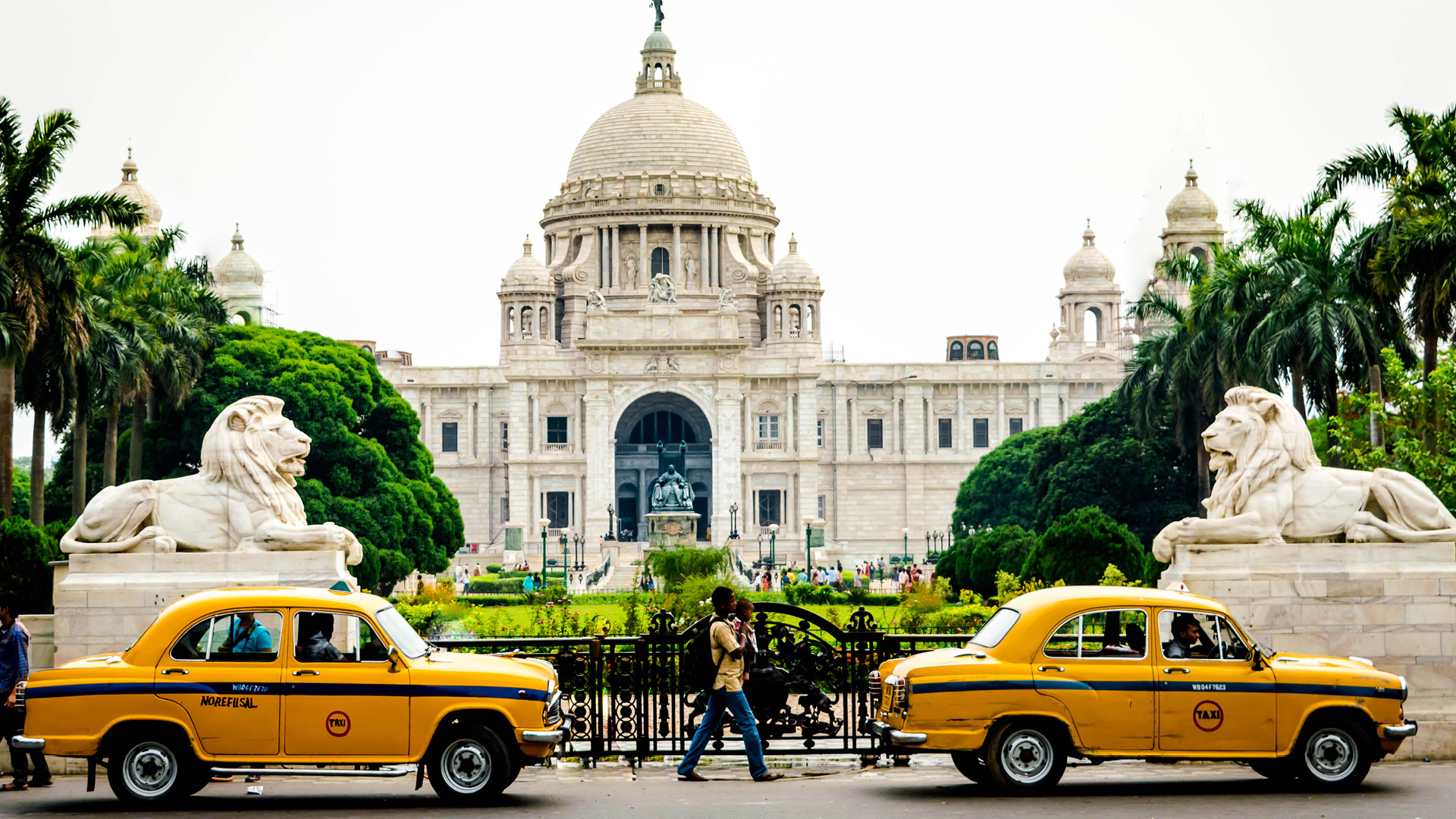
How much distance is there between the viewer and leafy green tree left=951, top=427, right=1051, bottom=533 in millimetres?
71875

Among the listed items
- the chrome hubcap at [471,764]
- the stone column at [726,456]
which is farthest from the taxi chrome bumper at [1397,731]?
the stone column at [726,456]

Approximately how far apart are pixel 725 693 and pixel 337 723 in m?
3.30

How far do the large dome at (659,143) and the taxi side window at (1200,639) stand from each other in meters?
85.4

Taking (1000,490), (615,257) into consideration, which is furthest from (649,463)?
(1000,490)

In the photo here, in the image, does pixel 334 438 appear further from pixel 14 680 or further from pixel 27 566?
pixel 14 680

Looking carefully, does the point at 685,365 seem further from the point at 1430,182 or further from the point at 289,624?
the point at 289,624

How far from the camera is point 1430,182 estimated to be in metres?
31.0

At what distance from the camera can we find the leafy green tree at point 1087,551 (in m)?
33.1

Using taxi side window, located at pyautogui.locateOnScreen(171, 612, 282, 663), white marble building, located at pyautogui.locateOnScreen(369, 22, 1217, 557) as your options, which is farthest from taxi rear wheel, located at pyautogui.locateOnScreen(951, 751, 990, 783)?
white marble building, located at pyautogui.locateOnScreen(369, 22, 1217, 557)

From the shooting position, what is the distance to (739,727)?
1531 centimetres

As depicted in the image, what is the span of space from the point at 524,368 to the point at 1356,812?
71941 mm

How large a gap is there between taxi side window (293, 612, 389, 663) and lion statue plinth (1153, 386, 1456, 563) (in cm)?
809

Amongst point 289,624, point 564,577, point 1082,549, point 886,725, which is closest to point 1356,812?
point 886,725

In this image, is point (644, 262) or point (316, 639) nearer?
point (316, 639)
